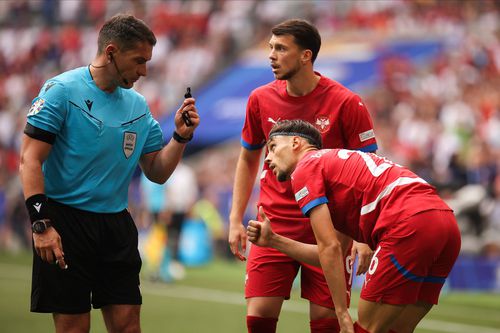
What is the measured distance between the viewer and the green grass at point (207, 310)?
1021cm

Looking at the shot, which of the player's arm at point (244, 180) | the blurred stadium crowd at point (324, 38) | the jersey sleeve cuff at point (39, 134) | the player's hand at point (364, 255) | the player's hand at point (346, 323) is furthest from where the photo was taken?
the blurred stadium crowd at point (324, 38)

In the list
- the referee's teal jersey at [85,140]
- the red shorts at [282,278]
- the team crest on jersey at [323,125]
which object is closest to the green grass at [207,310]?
the red shorts at [282,278]

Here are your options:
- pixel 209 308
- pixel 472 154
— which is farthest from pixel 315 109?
pixel 472 154

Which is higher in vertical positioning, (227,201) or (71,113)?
(71,113)

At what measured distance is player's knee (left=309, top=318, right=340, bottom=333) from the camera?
6223 millimetres

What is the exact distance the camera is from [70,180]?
565 cm

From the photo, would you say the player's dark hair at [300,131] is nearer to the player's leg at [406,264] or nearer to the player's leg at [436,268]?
the player's leg at [406,264]

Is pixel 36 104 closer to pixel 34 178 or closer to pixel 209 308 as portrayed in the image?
pixel 34 178

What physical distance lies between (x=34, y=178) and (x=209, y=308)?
6741 mm

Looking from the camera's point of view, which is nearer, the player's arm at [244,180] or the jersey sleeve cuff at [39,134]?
the jersey sleeve cuff at [39,134]

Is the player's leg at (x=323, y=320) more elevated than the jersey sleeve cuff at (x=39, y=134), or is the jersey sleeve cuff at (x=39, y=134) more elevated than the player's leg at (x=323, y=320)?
the jersey sleeve cuff at (x=39, y=134)

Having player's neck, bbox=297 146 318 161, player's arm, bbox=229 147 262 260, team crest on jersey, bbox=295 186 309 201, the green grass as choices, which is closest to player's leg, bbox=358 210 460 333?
team crest on jersey, bbox=295 186 309 201

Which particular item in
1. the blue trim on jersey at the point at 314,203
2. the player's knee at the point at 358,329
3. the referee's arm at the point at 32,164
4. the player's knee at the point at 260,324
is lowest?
the player's knee at the point at 260,324

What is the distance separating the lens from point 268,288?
20.7 ft
